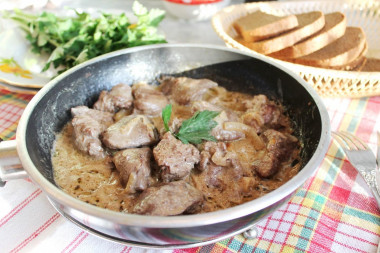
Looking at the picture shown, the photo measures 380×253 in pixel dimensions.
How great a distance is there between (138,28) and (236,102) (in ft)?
3.95

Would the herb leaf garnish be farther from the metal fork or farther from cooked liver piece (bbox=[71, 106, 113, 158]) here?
the metal fork

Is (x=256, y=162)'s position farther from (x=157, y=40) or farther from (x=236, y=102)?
(x=157, y=40)

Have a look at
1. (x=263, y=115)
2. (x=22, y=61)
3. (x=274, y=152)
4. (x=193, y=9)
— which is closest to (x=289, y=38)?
(x=263, y=115)

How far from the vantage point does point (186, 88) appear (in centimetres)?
206

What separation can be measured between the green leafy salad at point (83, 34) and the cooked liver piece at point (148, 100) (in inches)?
28.7

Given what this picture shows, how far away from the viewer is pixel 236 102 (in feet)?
6.89

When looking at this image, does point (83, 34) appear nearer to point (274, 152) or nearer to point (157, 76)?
point (157, 76)

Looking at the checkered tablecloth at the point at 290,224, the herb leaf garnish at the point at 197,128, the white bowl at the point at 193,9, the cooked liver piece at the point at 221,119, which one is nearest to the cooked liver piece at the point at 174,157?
the herb leaf garnish at the point at 197,128

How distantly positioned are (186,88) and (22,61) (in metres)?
1.50

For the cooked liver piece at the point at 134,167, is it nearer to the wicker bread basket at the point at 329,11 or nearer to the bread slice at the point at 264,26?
the wicker bread basket at the point at 329,11

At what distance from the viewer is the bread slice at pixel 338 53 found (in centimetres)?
237

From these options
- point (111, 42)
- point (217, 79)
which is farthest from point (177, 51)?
point (111, 42)

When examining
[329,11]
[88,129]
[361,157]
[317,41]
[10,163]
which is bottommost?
[361,157]

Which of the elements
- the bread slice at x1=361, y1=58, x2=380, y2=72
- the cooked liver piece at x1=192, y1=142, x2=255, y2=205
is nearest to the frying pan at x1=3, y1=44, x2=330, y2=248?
the cooked liver piece at x1=192, y1=142, x2=255, y2=205
